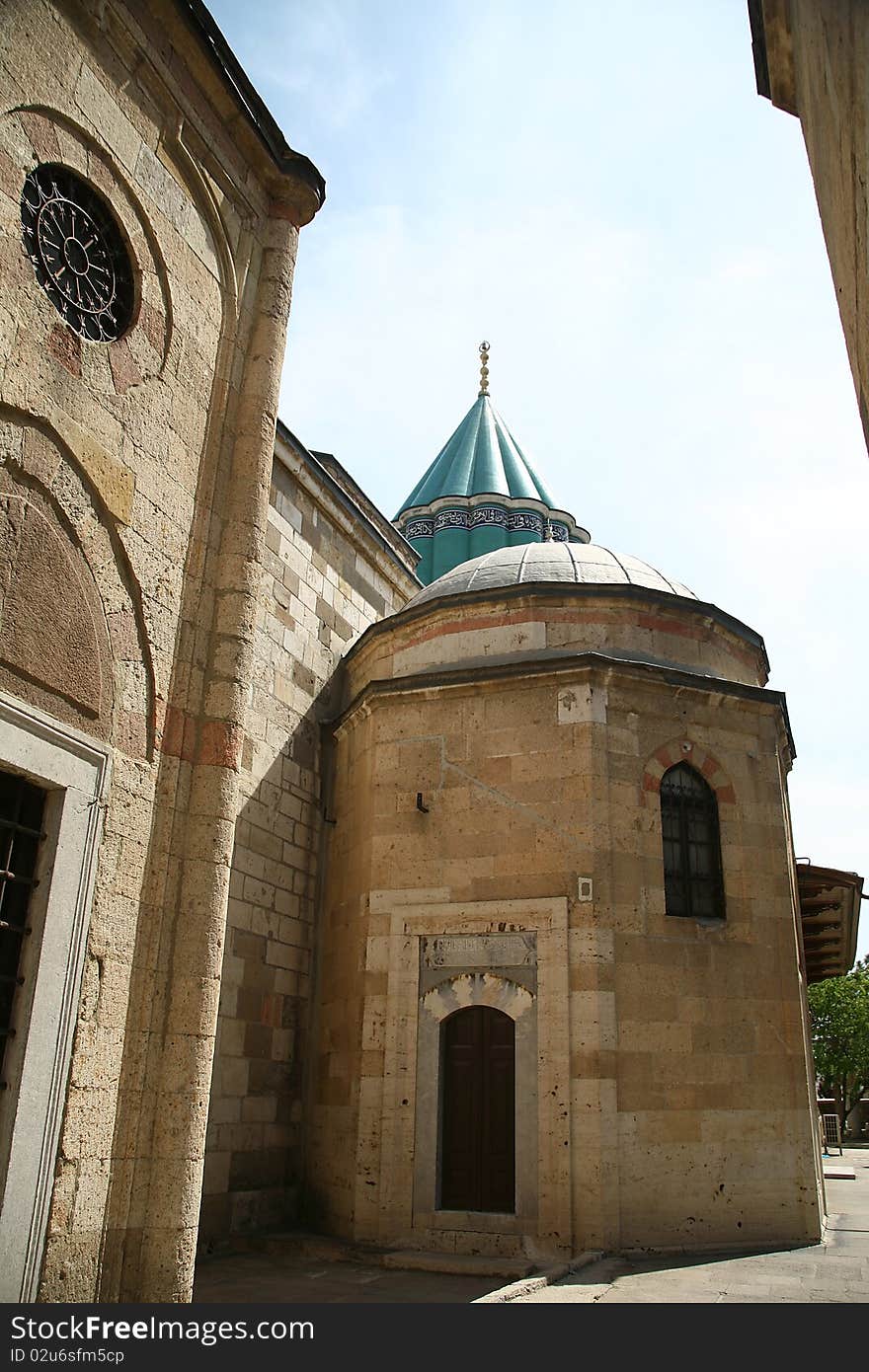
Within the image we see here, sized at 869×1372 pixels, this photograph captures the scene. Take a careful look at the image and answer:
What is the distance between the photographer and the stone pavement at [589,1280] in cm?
640

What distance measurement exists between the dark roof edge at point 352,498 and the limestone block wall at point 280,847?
3 centimetres

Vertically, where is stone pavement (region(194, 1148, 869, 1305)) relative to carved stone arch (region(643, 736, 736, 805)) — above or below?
below

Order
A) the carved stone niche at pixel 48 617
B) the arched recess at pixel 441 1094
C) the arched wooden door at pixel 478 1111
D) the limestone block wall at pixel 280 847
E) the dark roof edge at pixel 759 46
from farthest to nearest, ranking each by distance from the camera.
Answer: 1. the limestone block wall at pixel 280 847
2. the arched wooden door at pixel 478 1111
3. the arched recess at pixel 441 1094
4. the dark roof edge at pixel 759 46
5. the carved stone niche at pixel 48 617

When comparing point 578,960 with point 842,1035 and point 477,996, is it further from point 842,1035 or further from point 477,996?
point 842,1035

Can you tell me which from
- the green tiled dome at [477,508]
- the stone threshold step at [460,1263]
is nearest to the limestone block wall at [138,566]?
the stone threshold step at [460,1263]

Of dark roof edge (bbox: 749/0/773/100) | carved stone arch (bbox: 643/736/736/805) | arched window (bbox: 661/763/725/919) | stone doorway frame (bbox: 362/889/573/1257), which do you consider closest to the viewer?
dark roof edge (bbox: 749/0/773/100)

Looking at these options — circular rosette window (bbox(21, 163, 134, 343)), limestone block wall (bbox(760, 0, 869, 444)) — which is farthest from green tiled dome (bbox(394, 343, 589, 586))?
circular rosette window (bbox(21, 163, 134, 343))

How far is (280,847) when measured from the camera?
390 inches

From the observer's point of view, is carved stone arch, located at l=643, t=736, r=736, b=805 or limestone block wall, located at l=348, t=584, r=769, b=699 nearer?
carved stone arch, located at l=643, t=736, r=736, b=805

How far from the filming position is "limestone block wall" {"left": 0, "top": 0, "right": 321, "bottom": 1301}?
14.1 feet

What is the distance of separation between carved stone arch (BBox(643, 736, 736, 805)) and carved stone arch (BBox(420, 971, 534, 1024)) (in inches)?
85.6

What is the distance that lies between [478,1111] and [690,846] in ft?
9.66

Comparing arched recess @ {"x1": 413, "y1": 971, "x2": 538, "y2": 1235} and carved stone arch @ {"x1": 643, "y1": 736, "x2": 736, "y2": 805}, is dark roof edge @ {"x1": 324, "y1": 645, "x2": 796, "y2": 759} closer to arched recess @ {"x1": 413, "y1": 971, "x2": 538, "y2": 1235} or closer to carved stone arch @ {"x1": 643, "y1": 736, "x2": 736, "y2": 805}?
carved stone arch @ {"x1": 643, "y1": 736, "x2": 736, "y2": 805}

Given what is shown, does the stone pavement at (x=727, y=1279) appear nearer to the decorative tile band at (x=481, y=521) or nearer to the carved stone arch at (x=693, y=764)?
the carved stone arch at (x=693, y=764)
